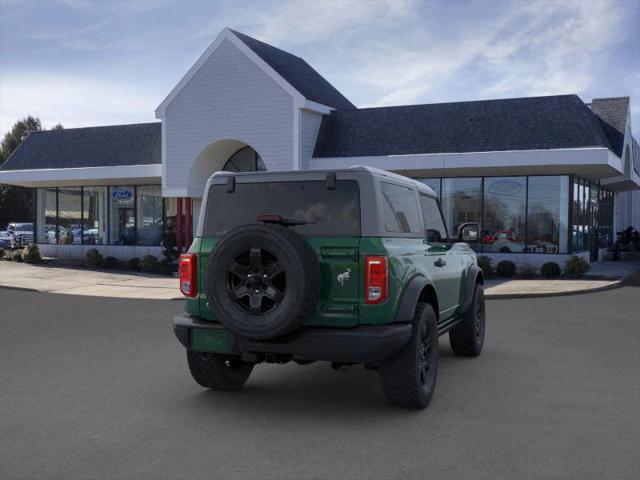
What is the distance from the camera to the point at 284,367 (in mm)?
8086

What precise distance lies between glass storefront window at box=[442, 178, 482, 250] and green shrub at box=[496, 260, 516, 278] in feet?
6.75

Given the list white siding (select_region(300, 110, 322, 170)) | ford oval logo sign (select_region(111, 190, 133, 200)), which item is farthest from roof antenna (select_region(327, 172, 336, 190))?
ford oval logo sign (select_region(111, 190, 133, 200))

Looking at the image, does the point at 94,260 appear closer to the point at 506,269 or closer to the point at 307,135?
the point at 307,135

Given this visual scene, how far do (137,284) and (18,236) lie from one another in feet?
59.7

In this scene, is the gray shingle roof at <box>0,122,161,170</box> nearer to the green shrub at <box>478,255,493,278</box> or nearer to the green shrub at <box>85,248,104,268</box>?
the green shrub at <box>85,248,104,268</box>

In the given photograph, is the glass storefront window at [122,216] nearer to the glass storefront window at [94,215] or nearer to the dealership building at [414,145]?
the glass storefront window at [94,215]

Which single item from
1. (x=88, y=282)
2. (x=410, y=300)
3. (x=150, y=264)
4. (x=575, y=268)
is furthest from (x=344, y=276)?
(x=150, y=264)

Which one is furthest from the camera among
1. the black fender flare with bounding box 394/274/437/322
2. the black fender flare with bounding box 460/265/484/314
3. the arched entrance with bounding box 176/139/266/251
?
the arched entrance with bounding box 176/139/266/251

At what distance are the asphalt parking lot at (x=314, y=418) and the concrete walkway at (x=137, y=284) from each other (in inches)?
260

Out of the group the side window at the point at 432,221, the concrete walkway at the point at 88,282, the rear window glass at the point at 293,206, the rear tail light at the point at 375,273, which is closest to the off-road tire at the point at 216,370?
the rear window glass at the point at 293,206

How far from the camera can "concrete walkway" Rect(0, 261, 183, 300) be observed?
17312 mm

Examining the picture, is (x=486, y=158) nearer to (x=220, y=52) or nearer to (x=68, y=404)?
(x=220, y=52)

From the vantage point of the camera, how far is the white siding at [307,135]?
22.7m

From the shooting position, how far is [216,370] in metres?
6.62
